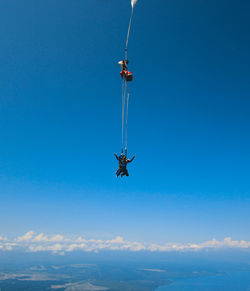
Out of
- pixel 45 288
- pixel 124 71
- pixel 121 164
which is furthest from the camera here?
pixel 45 288

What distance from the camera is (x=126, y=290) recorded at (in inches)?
6019

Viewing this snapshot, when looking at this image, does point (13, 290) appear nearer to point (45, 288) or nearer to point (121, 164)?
point (45, 288)

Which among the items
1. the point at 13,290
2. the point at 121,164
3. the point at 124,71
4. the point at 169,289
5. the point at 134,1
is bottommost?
the point at 169,289

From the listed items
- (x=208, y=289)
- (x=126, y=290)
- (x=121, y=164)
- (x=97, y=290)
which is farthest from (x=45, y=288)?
(x=121, y=164)

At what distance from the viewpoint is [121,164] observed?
1325 cm

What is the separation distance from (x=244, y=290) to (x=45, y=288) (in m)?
169

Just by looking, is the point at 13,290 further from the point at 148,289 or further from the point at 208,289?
the point at 208,289

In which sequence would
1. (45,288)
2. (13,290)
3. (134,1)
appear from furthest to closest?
(45,288) < (13,290) < (134,1)

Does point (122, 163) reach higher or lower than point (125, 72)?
lower

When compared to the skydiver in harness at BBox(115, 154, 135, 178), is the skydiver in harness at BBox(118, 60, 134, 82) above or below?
above

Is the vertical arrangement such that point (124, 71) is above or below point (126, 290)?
above

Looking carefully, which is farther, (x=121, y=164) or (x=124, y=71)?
(x=121, y=164)

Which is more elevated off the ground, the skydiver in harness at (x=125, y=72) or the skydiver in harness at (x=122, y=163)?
the skydiver in harness at (x=125, y=72)

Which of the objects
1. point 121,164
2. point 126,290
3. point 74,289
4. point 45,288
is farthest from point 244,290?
point 121,164
